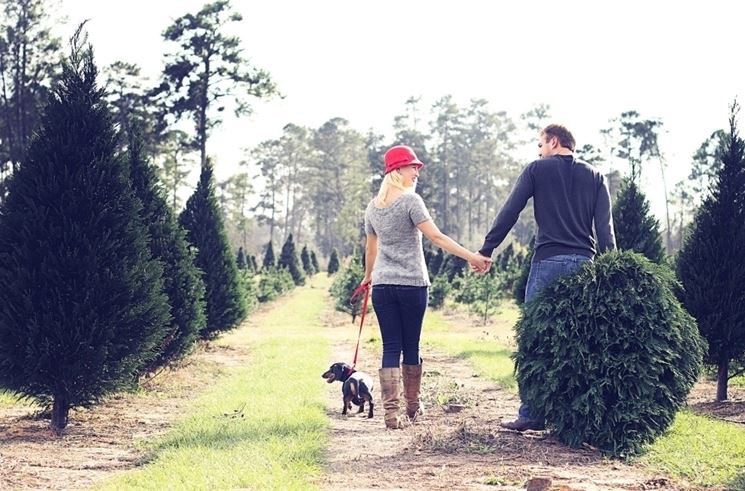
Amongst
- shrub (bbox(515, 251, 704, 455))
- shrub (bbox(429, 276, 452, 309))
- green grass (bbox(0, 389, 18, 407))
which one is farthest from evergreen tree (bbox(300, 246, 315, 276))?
shrub (bbox(515, 251, 704, 455))

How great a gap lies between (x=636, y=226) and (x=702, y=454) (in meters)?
8.50

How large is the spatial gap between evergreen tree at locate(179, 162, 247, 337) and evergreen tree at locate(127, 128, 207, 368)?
331 cm

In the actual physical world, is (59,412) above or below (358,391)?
below

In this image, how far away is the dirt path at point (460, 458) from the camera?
4.50 meters

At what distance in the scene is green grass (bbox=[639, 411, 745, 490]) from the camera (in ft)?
14.9

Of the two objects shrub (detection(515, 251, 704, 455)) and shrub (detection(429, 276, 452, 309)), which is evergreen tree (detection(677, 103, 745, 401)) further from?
shrub (detection(429, 276, 452, 309))

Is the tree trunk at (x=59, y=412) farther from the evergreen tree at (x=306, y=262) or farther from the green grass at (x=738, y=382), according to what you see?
the evergreen tree at (x=306, y=262)

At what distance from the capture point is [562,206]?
587cm

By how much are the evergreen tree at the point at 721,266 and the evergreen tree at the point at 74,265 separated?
602 centimetres

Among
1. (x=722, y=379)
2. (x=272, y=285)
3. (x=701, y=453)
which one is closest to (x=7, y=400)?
(x=701, y=453)

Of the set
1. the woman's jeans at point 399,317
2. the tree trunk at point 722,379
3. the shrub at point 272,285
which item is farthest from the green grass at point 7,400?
the shrub at point 272,285

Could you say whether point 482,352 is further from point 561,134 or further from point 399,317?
point 561,134

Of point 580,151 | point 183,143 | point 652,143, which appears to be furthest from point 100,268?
point 652,143

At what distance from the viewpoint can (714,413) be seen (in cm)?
866
